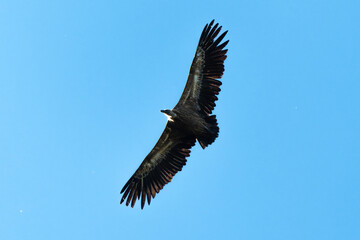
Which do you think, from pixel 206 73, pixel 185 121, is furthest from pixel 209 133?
pixel 206 73

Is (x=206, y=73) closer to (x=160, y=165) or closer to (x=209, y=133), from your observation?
(x=209, y=133)

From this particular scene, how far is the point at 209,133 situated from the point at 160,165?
2.03 metres

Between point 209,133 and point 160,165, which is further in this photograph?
point 160,165

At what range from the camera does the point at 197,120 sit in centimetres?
1762

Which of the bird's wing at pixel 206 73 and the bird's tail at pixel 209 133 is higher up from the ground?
the bird's wing at pixel 206 73

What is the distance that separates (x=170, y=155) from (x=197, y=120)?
1.57 meters

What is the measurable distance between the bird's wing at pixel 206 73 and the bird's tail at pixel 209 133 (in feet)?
1.86

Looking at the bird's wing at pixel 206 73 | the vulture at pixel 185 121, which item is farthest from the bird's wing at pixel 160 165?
the bird's wing at pixel 206 73

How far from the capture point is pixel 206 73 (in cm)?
1806

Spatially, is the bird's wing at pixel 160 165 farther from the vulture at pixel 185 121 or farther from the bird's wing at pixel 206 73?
the bird's wing at pixel 206 73

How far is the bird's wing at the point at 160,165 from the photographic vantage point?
18203mm

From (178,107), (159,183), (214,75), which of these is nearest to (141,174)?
(159,183)

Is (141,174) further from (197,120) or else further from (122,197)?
(197,120)

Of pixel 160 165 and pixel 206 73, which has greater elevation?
pixel 206 73
